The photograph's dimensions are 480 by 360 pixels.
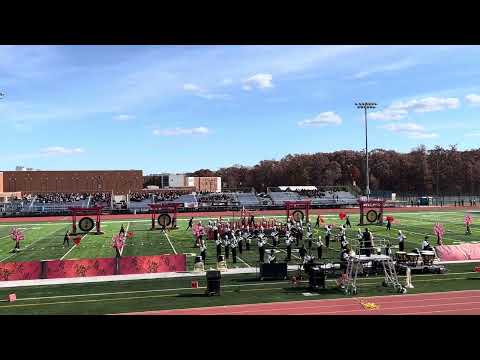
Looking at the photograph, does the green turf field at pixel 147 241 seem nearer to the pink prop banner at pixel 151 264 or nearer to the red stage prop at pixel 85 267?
the pink prop banner at pixel 151 264

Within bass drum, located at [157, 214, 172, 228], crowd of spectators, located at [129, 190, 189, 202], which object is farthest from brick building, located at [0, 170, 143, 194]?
bass drum, located at [157, 214, 172, 228]

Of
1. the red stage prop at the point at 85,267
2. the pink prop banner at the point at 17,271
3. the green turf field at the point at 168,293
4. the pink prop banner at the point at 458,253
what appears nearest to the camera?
the green turf field at the point at 168,293

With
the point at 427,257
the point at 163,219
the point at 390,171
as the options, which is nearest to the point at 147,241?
the point at 163,219

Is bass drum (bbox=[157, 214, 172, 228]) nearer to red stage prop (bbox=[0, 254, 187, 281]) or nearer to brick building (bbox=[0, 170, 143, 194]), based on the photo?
red stage prop (bbox=[0, 254, 187, 281])

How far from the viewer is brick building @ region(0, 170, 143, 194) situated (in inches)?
4486

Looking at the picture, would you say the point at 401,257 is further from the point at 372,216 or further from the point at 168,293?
the point at 372,216

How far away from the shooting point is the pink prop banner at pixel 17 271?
2042cm

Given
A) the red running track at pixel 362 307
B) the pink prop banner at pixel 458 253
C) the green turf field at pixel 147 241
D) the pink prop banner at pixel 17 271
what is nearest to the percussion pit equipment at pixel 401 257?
the pink prop banner at pixel 458 253

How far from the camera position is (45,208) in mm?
59719

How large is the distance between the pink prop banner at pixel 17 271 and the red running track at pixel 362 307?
865 centimetres

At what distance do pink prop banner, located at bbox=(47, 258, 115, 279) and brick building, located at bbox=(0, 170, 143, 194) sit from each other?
3784 inches
